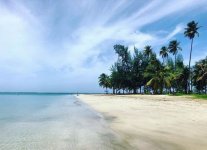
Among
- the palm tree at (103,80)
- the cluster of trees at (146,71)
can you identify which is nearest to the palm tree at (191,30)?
the cluster of trees at (146,71)

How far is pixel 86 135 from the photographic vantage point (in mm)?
10711

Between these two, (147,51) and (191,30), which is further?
(147,51)

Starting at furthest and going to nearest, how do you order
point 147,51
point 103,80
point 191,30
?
point 103,80 < point 147,51 < point 191,30

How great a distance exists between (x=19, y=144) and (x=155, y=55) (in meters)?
74.6

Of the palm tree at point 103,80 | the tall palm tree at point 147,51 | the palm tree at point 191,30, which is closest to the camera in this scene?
the palm tree at point 191,30

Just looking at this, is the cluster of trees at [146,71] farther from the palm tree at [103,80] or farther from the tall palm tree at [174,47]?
the palm tree at [103,80]

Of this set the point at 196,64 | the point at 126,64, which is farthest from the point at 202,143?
the point at 126,64

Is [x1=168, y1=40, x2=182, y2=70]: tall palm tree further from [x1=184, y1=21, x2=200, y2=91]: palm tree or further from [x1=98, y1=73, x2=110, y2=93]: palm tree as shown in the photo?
[x1=98, y1=73, x2=110, y2=93]: palm tree

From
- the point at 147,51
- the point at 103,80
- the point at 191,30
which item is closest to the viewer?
the point at 191,30

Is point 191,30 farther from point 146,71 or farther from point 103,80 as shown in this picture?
point 103,80

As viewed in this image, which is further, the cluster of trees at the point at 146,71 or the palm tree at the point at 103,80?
the palm tree at the point at 103,80

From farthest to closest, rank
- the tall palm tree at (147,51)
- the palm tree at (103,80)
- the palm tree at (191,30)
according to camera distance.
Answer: the palm tree at (103,80)
the tall palm tree at (147,51)
the palm tree at (191,30)

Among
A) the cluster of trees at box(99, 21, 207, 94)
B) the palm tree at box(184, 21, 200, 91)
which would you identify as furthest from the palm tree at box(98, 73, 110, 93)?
the palm tree at box(184, 21, 200, 91)

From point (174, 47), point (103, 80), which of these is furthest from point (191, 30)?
point (103, 80)
